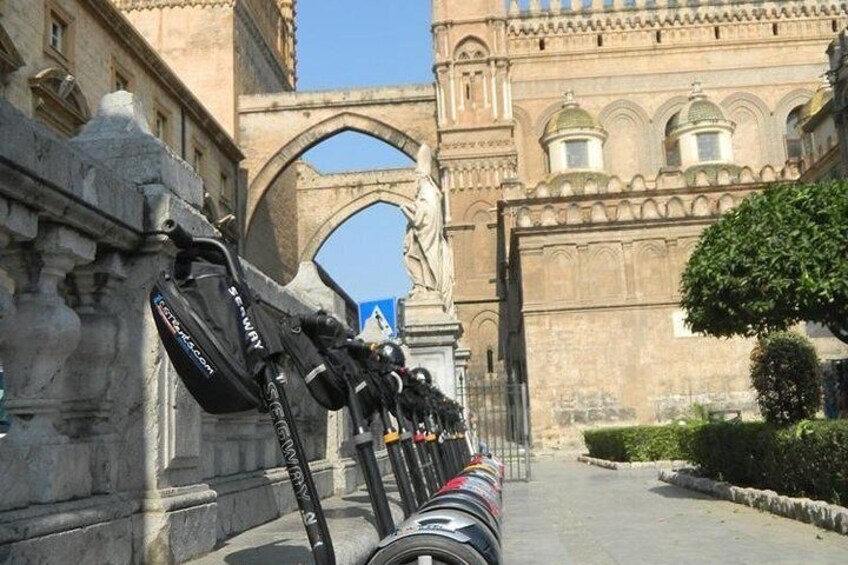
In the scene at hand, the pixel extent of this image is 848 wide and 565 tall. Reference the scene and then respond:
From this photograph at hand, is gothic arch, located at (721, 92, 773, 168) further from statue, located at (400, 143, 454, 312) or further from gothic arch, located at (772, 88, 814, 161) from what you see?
statue, located at (400, 143, 454, 312)

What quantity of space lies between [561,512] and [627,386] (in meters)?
16.4

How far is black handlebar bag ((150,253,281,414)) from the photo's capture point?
210 centimetres

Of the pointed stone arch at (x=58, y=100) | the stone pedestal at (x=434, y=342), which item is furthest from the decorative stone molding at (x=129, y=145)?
the pointed stone arch at (x=58, y=100)

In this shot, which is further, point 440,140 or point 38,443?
point 440,140

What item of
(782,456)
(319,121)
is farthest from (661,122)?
(782,456)

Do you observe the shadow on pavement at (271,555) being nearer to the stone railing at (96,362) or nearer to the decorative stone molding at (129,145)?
the stone railing at (96,362)

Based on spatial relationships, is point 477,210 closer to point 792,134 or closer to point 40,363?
point 792,134

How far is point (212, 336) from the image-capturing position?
2.11 metres

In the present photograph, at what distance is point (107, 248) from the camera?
2990 mm

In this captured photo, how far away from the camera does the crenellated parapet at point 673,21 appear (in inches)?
1614

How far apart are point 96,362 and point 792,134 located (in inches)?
1691

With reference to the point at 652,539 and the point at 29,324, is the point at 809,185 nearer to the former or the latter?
the point at 652,539

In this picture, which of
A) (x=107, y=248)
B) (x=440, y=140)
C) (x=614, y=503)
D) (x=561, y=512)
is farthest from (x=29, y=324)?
(x=440, y=140)

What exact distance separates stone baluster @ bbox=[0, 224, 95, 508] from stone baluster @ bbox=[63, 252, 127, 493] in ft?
0.53
